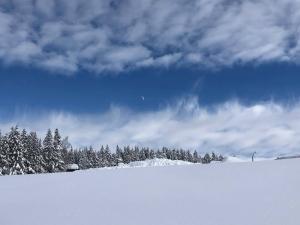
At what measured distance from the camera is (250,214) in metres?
11.5

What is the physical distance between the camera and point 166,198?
1424 cm

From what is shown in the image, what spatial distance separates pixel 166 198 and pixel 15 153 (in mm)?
63138

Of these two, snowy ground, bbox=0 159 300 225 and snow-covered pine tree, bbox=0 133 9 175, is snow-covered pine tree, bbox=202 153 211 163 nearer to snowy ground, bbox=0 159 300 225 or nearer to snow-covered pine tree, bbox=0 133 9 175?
snow-covered pine tree, bbox=0 133 9 175

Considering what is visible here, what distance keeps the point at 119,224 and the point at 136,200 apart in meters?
2.77

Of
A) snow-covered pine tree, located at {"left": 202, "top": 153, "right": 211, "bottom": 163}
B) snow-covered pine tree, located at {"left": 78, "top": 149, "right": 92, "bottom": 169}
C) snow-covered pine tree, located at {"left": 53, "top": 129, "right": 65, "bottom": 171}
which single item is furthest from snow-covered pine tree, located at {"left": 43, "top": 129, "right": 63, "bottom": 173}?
snow-covered pine tree, located at {"left": 202, "top": 153, "right": 211, "bottom": 163}

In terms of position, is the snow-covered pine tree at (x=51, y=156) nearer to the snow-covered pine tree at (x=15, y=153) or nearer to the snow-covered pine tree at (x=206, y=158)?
the snow-covered pine tree at (x=15, y=153)

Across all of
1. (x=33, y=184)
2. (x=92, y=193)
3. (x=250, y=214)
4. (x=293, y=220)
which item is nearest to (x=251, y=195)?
(x=250, y=214)

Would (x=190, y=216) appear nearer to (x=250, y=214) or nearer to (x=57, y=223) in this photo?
(x=250, y=214)

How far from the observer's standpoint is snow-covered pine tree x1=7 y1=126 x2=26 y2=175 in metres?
72.1

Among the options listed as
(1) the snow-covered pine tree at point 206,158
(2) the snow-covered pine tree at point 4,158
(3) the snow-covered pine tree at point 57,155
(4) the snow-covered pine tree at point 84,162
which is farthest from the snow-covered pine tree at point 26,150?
(1) the snow-covered pine tree at point 206,158

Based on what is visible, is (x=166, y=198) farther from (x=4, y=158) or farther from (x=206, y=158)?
(x=206, y=158)

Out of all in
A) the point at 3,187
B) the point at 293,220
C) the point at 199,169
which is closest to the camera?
the point at 293,220

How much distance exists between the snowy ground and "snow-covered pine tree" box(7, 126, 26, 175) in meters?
54.7

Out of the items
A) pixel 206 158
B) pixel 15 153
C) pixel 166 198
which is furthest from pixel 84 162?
pixel 166 198
